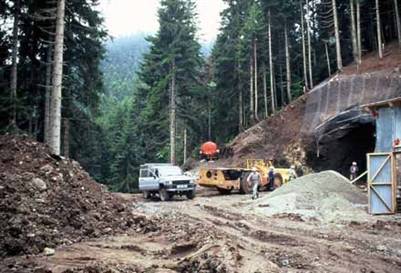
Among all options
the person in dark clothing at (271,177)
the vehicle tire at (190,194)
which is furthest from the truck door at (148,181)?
the person in dark clothing at (271,177)

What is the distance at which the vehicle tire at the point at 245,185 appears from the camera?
1098 inches

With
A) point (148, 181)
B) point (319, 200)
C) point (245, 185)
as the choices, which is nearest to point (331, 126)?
point (245, 185)

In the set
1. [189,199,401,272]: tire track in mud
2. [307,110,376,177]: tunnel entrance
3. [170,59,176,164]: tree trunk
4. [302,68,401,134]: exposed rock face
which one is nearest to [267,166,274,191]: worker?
[307,110,376,177]: tunnel entrance

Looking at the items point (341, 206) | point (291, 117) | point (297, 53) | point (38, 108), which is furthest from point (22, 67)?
point (297, 53)

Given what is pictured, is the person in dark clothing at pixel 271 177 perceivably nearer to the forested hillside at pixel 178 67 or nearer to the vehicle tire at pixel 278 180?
the vehicle tire at pixel 278 180

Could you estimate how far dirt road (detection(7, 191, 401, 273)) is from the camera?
8.23m

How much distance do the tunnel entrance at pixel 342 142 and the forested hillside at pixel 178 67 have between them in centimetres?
631

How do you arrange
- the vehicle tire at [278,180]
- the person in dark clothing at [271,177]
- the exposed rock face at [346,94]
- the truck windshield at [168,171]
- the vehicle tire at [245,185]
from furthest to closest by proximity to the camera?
1. the exposed rock face at [346,94]
2. the vehicle tire at [278,180]
3. the person in dark clothing at [271,177]
4. the vehicle tire at [245,185]
5. the truck windshield at [168,171]

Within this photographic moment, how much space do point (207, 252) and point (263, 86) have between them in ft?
136

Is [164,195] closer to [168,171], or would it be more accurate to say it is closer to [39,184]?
[168,171]

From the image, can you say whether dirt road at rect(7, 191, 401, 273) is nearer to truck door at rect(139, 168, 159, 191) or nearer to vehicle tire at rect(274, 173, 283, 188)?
truck door at rect(139, 168, 159, 191)

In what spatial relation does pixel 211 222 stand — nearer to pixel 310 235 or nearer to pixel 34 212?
pixel 310 235

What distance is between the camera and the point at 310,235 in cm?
1294

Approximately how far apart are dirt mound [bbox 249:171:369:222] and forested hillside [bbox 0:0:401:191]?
35.3ft
